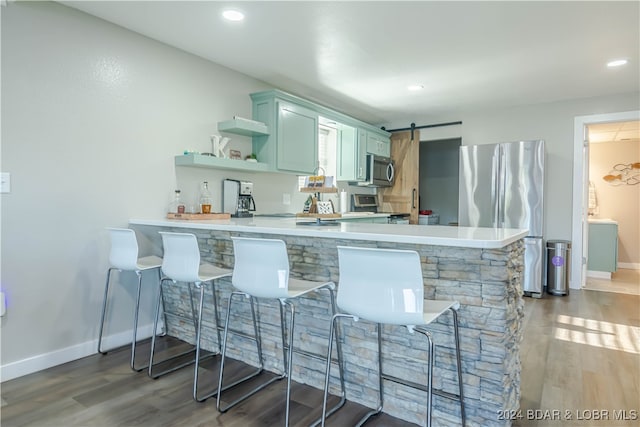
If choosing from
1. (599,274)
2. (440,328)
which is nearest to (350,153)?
(440,328)

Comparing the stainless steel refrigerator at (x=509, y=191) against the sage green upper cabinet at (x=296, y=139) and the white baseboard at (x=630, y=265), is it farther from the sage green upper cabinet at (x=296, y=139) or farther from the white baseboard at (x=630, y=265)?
the white baseboard at (x=630, y=265)

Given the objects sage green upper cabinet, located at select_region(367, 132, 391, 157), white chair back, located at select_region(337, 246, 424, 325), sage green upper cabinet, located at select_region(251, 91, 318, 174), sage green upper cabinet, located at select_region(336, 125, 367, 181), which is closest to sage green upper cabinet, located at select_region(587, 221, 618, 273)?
sage green upper cabinet, located at select_region(367, 132, 391, 157)

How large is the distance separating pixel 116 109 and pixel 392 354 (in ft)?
8.63

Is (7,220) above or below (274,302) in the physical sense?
above

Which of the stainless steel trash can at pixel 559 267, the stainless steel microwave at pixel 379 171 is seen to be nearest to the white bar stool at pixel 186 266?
the stainless steel microwave at pixel 379 171

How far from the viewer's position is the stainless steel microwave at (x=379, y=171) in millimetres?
5648

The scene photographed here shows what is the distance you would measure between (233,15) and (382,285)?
7.31 ft

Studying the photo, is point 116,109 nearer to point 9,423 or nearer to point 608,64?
point 9,423

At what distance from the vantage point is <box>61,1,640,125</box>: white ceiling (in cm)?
262

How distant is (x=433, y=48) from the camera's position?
3.26 meters

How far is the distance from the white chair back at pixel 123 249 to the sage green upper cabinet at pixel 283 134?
172cm

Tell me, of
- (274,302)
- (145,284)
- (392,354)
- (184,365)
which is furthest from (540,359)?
(145,284)

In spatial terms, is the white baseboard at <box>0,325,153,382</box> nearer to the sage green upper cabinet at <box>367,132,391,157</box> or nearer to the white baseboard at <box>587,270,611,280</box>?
the sage green upper cabinet at <box>367,132,391,157</box>

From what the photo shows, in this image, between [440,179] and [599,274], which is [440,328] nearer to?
[599,274]
